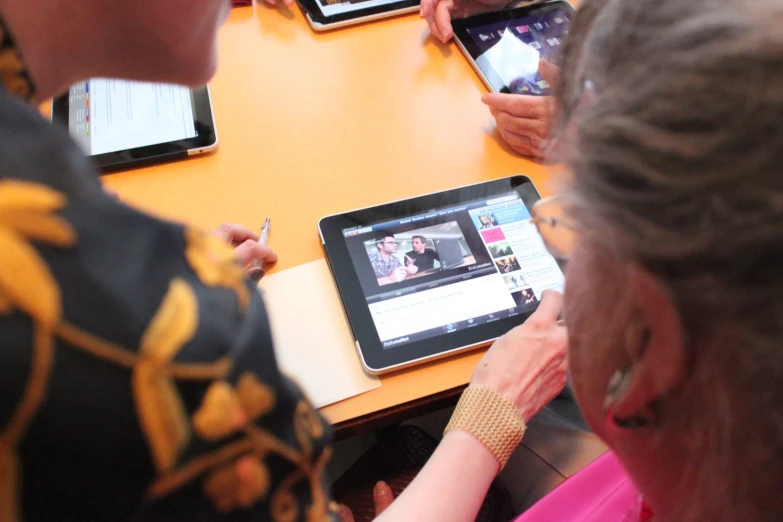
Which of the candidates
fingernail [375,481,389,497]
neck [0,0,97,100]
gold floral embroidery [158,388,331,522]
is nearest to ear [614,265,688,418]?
gold floral embroidery [158,388,331,522]

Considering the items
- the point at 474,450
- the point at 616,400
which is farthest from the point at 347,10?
the point at 616,400

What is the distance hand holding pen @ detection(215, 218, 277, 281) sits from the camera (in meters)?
0.77

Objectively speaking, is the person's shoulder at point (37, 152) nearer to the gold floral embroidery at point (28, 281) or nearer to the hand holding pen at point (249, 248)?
the gold floral embroidery at point (28, 281)

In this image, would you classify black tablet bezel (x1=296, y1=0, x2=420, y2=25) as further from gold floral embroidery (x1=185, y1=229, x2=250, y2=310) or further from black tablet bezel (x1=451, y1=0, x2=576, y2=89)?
gold floral embroidery (x1=185, y1=229, x2=250, y2=310)

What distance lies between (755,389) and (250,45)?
3.20 feet

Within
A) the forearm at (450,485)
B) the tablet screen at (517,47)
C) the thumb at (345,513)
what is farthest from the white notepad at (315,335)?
the tablet screen at (517,47)

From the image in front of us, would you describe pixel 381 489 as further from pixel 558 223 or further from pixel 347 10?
pixel 347 10

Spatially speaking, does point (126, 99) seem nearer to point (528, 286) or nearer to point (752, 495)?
point (528, 286)

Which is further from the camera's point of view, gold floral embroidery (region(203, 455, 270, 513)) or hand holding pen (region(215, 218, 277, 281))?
hand holding pen (region(215, 218, 277, 281))

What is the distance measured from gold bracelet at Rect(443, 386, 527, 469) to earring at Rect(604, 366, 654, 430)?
27 centimetres

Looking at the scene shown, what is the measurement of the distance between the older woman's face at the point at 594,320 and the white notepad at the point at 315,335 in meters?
0.29

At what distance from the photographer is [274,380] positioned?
0.31 meters

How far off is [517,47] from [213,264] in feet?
2.90

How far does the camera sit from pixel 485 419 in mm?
709
